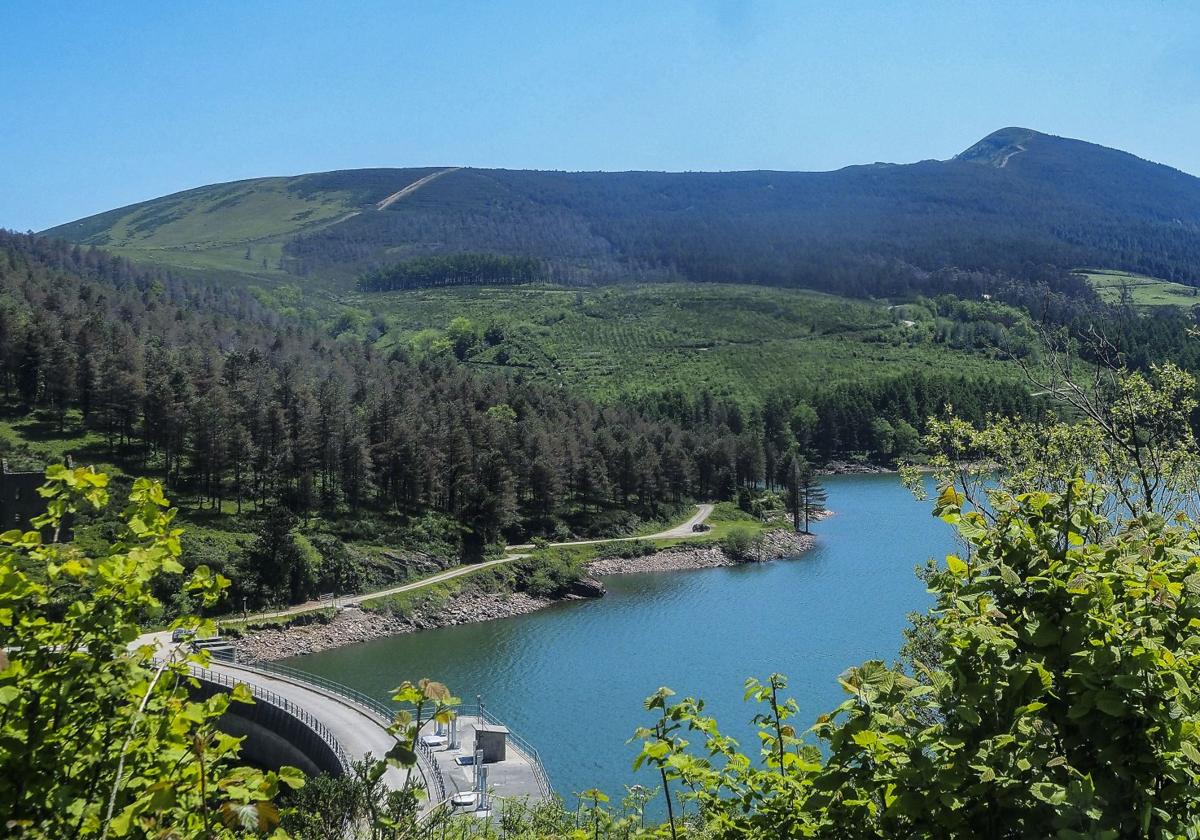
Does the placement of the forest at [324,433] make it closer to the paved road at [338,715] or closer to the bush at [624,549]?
the bush at [624,549]

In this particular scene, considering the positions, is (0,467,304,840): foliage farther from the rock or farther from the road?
the rock

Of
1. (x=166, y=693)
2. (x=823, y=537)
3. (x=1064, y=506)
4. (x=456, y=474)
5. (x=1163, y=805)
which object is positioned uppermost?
(x=1064, y=506)

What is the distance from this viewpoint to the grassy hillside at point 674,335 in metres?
127

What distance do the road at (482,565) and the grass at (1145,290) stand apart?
120260 millimetres

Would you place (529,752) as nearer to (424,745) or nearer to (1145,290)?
(424,745)

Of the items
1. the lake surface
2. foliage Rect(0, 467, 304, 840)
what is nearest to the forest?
the lake surface

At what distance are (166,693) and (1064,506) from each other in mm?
3687

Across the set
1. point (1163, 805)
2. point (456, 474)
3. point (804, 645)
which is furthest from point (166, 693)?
point (456, 474)

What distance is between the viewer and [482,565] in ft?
173

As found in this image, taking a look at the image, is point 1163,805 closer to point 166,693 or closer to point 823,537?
point 166,693

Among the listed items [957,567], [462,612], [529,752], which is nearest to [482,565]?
[462,612]

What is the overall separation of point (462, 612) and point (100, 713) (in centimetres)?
4474

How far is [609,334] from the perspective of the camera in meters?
145

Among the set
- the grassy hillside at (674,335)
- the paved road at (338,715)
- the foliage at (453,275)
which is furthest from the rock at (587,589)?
the foliage at (453,275)
